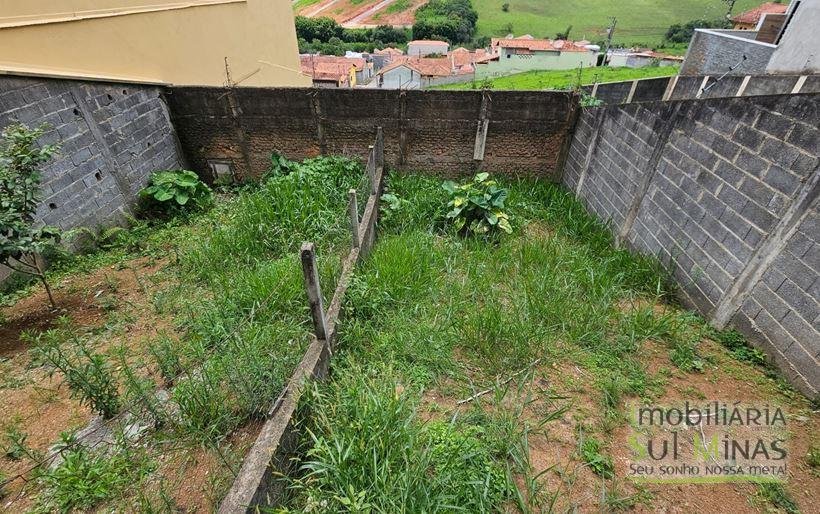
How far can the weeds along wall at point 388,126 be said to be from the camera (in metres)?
6.05

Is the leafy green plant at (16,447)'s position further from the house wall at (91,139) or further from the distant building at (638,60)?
the distant building at (638,60)

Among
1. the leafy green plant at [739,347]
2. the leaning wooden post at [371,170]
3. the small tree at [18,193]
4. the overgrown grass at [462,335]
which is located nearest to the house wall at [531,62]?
the leaning wooden post at [371,170]

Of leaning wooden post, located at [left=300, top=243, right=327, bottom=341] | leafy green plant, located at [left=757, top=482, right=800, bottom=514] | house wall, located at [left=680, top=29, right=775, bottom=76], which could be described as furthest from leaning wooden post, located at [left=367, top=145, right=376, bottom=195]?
house wall, located at [left=680, top=29, right=775, bottom=76]

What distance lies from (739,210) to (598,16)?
8506cm

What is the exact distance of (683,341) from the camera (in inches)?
118

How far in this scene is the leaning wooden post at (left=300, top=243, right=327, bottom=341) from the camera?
230 cm

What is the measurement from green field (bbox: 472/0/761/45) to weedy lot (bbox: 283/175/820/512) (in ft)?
237

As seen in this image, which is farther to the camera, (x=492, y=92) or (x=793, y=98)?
(x=492, y=92)

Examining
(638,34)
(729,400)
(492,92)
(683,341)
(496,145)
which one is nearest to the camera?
(729,400)

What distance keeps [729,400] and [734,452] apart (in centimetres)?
44

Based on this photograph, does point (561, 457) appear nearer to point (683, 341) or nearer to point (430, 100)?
point (683, 341)

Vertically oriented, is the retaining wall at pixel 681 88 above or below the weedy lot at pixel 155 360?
above

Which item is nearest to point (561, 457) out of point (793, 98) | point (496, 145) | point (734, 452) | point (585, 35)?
point (734, 452)

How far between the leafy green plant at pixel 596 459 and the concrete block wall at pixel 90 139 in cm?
565
